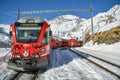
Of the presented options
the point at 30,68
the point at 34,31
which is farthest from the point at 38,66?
the point at 34,31

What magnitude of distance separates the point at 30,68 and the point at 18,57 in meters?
0.96

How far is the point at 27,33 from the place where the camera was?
13023 millimetres

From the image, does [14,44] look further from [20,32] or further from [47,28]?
[47,28]

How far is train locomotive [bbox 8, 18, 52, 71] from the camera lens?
39.7 ft

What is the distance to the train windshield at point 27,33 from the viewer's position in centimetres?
1270

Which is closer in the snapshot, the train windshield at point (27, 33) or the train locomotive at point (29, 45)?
the train locomotive at point (29, 45)

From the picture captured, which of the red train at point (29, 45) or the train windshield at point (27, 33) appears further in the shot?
the train windshield at point (27, 33)

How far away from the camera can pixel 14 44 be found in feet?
41.4

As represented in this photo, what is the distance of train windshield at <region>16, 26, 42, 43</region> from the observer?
12.7 m

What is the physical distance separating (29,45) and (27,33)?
101 cm

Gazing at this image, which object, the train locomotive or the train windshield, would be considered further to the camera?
the train windshield

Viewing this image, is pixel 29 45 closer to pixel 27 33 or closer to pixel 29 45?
pixel 29 45

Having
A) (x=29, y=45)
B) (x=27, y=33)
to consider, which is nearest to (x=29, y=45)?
(x=29, y=45)

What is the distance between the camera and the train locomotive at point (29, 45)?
1209 centimetres
